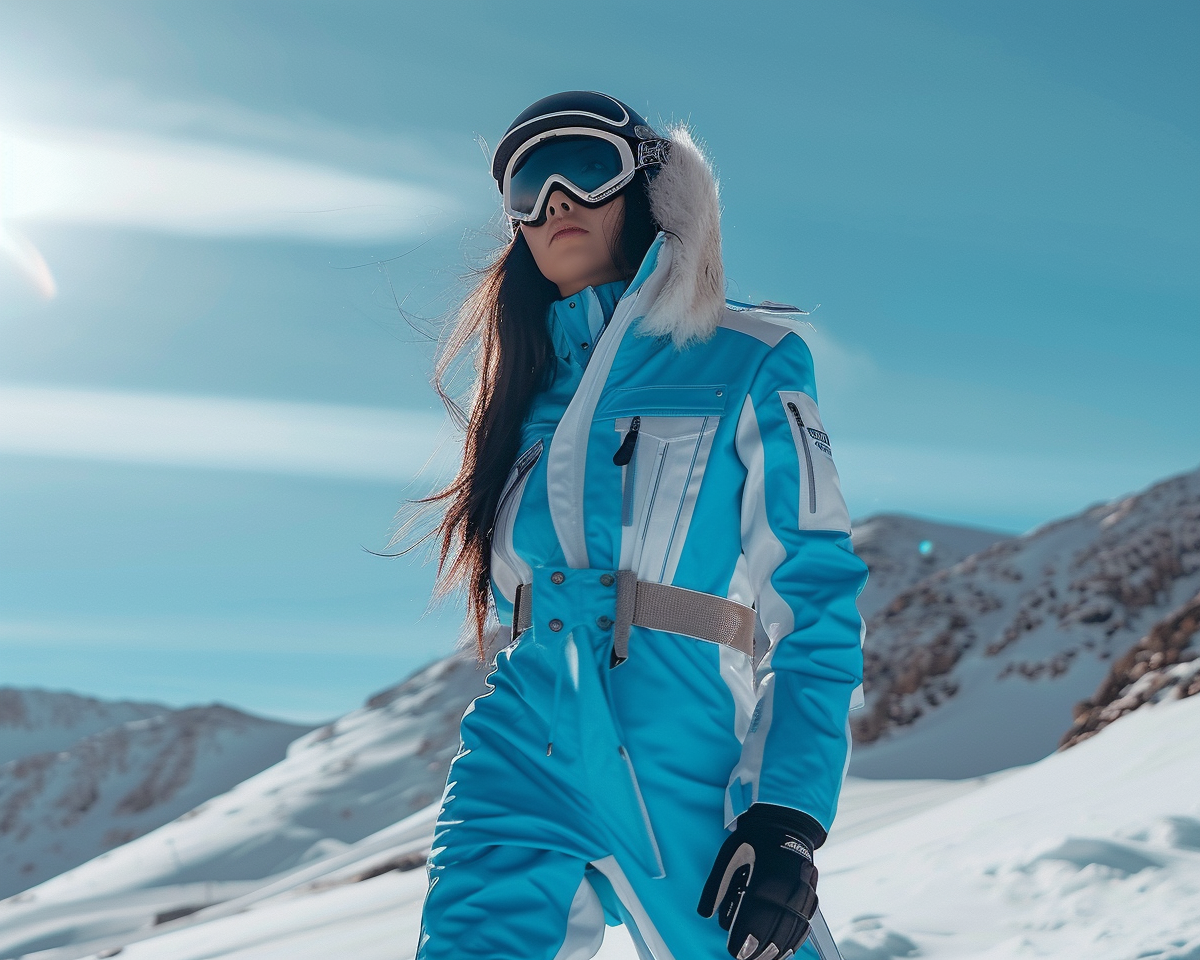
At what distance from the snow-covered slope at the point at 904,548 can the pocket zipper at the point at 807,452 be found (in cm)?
1953

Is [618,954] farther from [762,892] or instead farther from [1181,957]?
[762,892]

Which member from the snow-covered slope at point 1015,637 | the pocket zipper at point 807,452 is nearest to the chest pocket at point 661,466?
the pocket zipper at point 807,452

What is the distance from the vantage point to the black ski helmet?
93.4 inches

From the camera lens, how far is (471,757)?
181 centimetres

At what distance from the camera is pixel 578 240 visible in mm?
2320

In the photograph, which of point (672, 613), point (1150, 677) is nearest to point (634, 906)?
point (672, 613)

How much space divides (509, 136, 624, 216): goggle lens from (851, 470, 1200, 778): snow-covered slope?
9.30 m

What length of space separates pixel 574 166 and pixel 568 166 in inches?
0.5

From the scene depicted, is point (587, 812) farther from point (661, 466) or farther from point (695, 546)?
point (661, 466)

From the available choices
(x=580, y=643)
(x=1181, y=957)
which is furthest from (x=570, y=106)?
(x=1181, y=957)

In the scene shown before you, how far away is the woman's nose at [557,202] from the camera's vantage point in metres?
2.33

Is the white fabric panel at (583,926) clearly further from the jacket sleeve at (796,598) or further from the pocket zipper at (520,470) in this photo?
the pocket zipper at (520,470)

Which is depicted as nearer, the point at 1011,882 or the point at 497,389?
the point at 497,389

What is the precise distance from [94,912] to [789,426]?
17370mm
